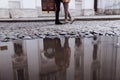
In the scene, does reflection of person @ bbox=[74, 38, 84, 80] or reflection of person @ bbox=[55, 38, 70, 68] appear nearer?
reflection of person @ bbox=[74, 38, 84, 80]

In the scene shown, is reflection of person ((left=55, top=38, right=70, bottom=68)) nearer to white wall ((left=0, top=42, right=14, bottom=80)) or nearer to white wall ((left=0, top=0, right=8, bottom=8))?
white wall ((left=0, top=42, right=14, bottom=80))

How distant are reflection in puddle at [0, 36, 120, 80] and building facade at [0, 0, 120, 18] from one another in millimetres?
7576

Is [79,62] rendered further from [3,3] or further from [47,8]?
[47,8]

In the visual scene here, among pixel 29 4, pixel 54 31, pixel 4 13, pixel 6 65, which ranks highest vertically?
pixel 29 4

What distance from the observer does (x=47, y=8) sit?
12008 mm

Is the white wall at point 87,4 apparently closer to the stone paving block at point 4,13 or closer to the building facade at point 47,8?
the building facade at point 47,8

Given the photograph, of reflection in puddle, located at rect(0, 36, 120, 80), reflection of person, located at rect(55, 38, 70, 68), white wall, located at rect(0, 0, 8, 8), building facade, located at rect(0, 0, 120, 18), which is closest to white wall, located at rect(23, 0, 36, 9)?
building facade, located at rect(0, 0, 120, 18)

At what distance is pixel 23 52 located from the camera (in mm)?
3012

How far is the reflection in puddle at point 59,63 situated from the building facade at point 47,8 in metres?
Result: 7.58

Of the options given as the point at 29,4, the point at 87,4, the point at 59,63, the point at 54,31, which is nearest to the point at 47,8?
the point at 29,4

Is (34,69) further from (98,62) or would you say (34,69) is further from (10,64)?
(98,62)

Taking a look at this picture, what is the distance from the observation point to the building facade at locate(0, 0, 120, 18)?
10547 millimetres

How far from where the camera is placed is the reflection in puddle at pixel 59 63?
1.97 meters

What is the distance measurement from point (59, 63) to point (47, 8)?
9.85 m
